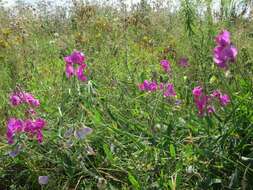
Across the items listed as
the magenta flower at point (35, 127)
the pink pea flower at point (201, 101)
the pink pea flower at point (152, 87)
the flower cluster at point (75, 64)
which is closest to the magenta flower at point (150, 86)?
the pink pea flower at point (152, 87)

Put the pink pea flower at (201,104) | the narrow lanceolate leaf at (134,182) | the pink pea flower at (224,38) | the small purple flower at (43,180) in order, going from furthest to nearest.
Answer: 1. the small purple flower at (43,180)
2. the pink pea flower at (201,104)
3. the narrow lanceolate leaf at (134,182)
4. the pink pea flower at (224,38)

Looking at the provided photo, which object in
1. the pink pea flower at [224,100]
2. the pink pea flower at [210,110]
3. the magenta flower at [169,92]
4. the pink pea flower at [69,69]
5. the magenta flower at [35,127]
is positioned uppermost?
the pink pea flower at [69,69]

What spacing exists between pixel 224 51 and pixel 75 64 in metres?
0.91

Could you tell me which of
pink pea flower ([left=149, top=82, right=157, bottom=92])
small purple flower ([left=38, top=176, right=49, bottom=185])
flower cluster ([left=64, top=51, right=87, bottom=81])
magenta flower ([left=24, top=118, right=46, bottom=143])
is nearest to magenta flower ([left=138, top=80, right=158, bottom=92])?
pink pea flower ([left=149, top=82, right=157, bottom=92])

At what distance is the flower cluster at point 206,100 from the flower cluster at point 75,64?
1.99 ft

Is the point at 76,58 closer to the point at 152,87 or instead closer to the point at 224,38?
the point at 152,87

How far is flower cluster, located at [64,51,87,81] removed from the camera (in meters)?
2.35

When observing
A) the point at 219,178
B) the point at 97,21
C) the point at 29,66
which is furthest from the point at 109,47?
the point at 219,178

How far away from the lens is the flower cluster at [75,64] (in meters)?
2.35

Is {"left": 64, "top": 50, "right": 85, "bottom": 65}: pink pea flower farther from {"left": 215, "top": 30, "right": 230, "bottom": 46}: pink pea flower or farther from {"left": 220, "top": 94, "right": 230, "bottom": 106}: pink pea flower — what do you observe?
{"left": 215, "top": 30, "right": 230, "bottom": 46}: pink pea flower

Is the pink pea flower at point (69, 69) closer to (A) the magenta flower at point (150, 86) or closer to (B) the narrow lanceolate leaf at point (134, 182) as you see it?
(A) the magenta flower at point (150, 86)

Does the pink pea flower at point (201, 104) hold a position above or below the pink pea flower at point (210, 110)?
above

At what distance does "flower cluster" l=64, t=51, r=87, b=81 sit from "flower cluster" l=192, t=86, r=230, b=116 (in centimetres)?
61

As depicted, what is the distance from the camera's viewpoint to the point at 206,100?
197cm
